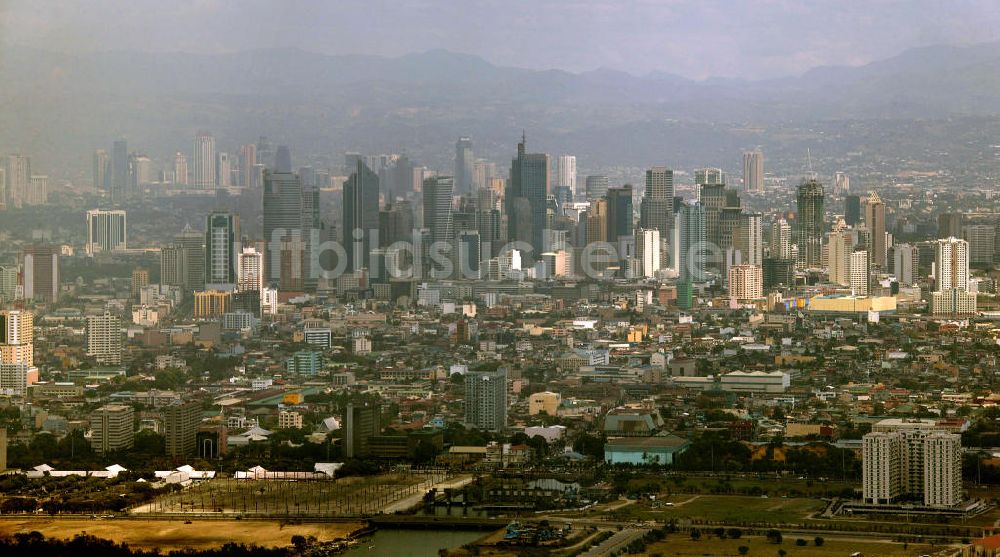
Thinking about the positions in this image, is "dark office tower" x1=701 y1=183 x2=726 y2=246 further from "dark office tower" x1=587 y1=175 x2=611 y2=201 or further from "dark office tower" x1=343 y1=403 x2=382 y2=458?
"dark office tower" x1=343 y1=403 x2=382 y2=458

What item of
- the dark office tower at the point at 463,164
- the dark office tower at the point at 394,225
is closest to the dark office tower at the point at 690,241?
the dark office tower at the point at 463,164

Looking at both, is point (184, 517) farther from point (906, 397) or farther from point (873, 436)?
point (906, 397)

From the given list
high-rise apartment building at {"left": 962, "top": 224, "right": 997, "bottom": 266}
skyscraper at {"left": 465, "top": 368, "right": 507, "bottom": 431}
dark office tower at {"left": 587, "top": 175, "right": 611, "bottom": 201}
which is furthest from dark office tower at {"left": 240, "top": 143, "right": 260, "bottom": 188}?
skyscraper at {"left": 465, "top": 368, "right": 507, "bottom": 431}

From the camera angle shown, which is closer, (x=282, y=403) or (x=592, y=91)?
(x=282, y=403)

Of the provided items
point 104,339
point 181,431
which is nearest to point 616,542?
point 181,431

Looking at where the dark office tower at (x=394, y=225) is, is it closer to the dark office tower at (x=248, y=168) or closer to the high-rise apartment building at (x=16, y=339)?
the dark office tower at (x=248, y=168)

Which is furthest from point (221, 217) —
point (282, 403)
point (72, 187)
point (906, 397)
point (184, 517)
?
point (184, 517)
